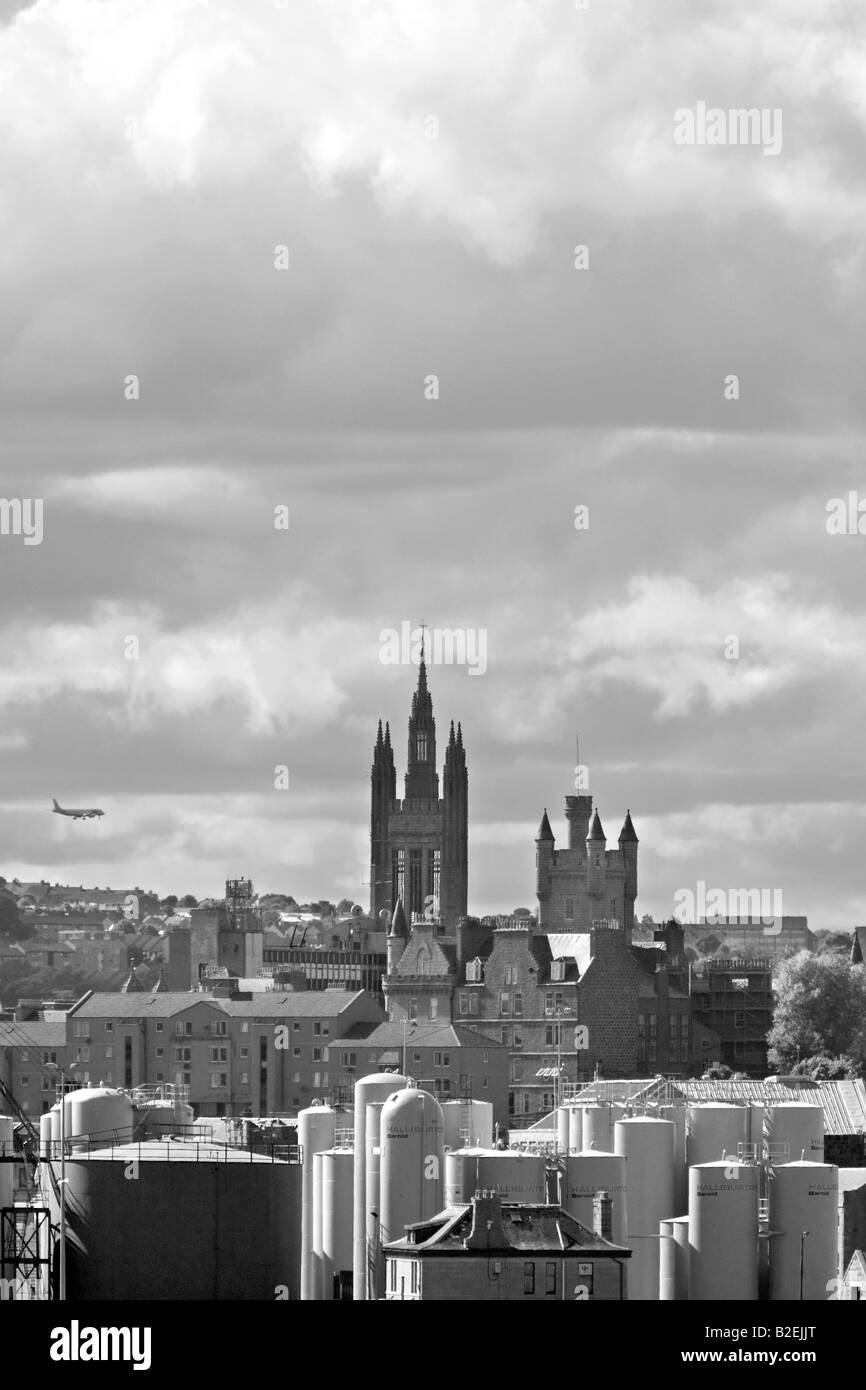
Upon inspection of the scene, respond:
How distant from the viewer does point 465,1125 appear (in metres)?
104

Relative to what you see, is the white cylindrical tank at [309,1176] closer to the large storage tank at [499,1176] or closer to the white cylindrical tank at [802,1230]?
the large storage tank at [499,1176]

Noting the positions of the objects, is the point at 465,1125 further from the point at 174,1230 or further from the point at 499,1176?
the point at 174,1230

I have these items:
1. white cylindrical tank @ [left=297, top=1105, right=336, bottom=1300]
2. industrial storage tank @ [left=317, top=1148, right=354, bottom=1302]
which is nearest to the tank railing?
white cylindrical tank @ [left=297, top=1105, right=336, bottom=1300]

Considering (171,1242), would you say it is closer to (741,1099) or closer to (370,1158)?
(370,1158)

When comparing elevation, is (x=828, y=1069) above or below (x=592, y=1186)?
above

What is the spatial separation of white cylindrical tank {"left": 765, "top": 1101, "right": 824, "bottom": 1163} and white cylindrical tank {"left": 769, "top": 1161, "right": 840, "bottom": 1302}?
19.6 ft

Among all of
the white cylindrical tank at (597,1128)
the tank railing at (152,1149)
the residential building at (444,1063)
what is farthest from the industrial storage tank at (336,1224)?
the residential building at (444,1063)

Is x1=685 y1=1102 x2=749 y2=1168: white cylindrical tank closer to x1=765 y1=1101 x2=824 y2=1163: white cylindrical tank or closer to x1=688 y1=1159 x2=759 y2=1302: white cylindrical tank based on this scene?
x1=765 y1=1101 x2=824 y2=1163: white cylindrical tank

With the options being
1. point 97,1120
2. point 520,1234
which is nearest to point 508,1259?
point 520,1234

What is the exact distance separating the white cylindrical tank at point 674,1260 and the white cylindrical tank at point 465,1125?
1074 centimetres

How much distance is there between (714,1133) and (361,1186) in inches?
401
